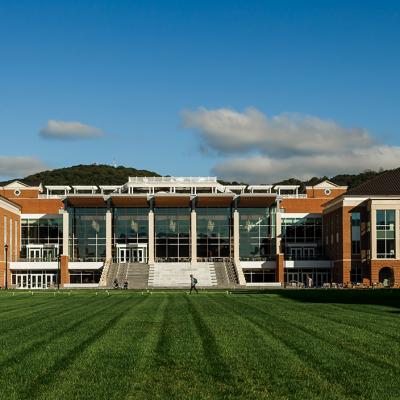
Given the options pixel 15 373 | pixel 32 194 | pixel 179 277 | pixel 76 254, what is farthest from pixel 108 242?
pixel 15 373

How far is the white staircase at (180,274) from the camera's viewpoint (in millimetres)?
90312

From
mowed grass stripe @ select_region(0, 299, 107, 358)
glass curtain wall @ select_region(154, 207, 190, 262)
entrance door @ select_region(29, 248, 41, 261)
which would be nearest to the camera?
mowed grass stripe @ select_region(0, 299, 107, 358)

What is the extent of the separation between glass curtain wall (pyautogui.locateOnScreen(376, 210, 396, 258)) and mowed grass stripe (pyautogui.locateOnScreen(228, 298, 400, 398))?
2647 inches

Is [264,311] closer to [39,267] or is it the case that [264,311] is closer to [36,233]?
[39,267]

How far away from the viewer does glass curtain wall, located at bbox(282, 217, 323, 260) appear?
108 meters

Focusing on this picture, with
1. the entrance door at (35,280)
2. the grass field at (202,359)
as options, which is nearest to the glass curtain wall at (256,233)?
the entrance door at (35,280)

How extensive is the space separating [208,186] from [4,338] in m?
85.4

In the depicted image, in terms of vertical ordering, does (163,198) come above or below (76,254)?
above

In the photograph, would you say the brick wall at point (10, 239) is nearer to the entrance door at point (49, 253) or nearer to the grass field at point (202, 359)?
the entrance door at point (49, 253)

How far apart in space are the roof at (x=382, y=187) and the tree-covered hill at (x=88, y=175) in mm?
76955

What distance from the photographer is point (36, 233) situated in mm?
107438

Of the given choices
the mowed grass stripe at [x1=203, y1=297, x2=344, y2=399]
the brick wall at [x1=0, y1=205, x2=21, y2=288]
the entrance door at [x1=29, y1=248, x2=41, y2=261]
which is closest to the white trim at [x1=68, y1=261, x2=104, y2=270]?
the brick wall at [x1=0, y1=205, x2=21, y2=288]

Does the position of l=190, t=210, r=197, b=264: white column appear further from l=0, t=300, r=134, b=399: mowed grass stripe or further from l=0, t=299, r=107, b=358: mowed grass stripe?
l=0, t=300, r=134, b=399: mowed grass stripe

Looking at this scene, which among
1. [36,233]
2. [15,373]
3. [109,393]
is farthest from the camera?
[36,233]
